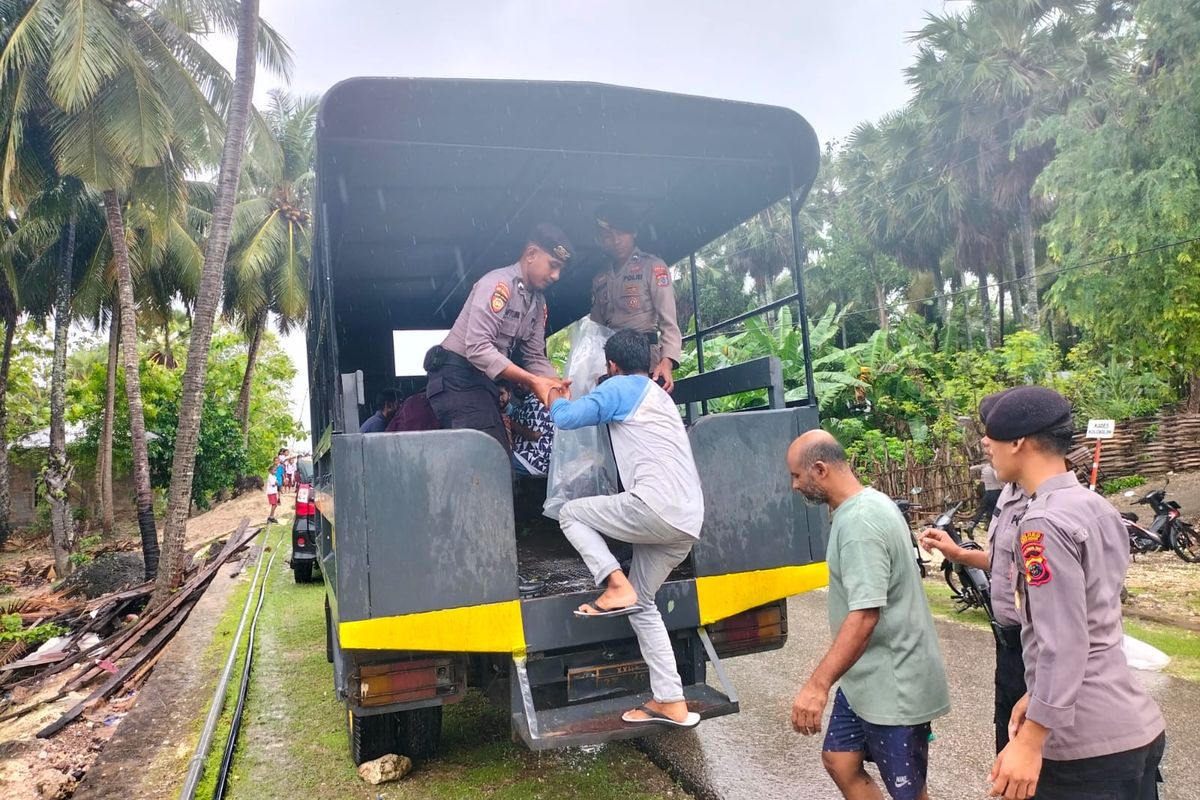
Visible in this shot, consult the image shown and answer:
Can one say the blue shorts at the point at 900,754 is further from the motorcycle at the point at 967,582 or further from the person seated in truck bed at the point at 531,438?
the motorcycle at the point at 967,582

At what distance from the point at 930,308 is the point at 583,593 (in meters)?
30.9

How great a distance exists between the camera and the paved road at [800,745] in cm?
369

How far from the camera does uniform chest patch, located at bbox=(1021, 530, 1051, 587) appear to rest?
1.87 metres

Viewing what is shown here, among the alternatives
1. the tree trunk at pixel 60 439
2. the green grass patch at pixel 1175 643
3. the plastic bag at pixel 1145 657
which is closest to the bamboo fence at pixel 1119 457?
the green grass patch at pixel 1175 643

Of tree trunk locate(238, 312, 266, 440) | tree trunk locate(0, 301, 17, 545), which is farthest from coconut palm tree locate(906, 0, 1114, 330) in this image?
tree trunk locate(0, 301, 17, 545)

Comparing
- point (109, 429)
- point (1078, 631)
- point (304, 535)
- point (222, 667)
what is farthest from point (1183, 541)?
point (109, 429)

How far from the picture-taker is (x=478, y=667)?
3.56 metres

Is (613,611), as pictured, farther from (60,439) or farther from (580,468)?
(60,439)

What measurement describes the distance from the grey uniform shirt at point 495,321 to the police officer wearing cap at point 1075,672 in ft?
7.99

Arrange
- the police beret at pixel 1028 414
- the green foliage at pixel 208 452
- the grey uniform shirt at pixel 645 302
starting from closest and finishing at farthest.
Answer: the police beret at pixel 1028 414, the grey uniform shirt at pixel 645 302, the green foliage at pixel 208 452

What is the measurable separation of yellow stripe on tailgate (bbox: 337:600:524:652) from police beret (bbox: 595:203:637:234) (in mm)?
2890

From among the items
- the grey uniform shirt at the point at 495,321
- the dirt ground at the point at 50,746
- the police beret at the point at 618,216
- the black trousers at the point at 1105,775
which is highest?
the police beret at the point at 618,216

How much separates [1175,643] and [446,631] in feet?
18.2

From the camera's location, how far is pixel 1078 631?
184cm
